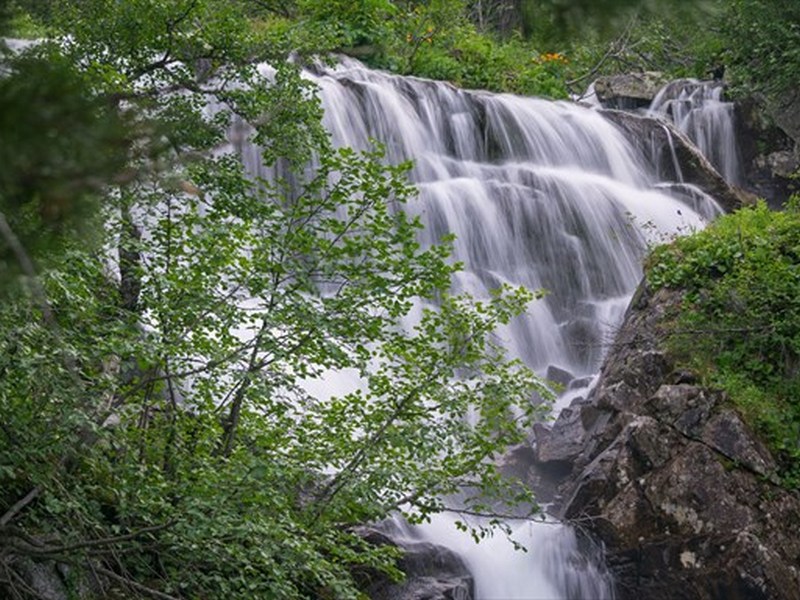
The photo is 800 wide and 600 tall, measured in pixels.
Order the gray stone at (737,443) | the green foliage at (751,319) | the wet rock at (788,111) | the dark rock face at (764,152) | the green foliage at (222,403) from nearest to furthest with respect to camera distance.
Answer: the green foliage at (222,403) → the gray stone at (737,443) → the green foliage at (751,319) → the wet rock at (788,111) → the dark rock face at (764,152)

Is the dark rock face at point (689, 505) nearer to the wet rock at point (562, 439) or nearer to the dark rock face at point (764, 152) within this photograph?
the wet rock at point (562, 439)

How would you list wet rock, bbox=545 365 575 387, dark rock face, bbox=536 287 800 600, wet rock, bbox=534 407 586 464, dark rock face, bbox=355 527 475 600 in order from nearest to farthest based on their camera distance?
dark rock face, bbox=355 527 475 600 → dark rock face, bbox=536 287 800 600 → wet rock, bbox=534 407 586 464 → wet rock, bbox=545 365 575 387

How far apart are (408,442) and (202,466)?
1.31 meters

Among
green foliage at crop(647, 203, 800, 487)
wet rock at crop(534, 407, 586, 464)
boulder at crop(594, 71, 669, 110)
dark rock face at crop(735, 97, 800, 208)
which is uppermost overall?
boulder at crop(594, 71, 669, 110)

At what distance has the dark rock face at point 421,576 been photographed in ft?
28.5

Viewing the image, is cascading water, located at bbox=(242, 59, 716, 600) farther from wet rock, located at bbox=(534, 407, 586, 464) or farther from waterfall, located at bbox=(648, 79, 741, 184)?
waterfall, located at bbox=(648, 79, 741, 184)

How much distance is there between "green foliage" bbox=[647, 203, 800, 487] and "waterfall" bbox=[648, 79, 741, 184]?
7215mm

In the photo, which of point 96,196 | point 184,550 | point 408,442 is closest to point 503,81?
point 408,442

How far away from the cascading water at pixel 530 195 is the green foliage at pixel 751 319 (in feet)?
5.47

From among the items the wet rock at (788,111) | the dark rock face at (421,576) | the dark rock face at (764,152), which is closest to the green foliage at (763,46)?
the wet rock at (788,111)

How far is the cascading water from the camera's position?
14.5m

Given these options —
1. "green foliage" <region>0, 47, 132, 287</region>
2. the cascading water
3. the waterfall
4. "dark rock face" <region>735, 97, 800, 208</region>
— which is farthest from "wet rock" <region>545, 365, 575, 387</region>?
"green foliage" <region>0, 47, 132, 287</region>

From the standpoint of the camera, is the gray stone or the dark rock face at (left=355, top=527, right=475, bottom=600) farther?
the gray stone

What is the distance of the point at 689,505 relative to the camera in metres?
9.46
